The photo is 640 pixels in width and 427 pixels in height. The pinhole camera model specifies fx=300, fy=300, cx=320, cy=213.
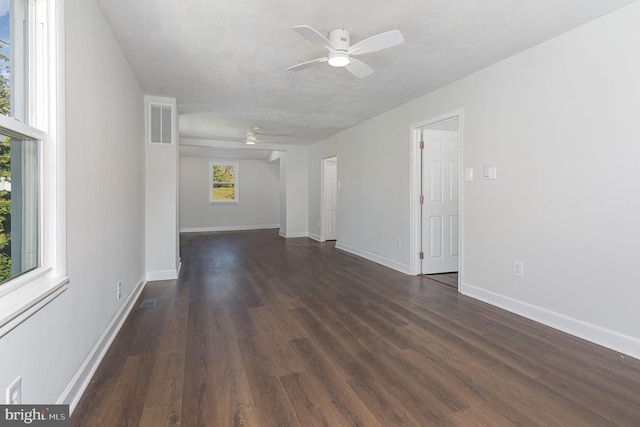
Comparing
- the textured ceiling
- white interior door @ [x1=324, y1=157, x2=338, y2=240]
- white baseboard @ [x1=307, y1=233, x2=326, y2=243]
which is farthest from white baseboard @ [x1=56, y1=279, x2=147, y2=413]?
white interior door @ [x1=324, y1=157, x2=338, y2=240]

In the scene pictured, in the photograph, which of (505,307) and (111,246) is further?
(505,307)

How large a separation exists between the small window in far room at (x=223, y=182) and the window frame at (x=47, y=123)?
8290mm

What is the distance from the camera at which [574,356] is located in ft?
6.73

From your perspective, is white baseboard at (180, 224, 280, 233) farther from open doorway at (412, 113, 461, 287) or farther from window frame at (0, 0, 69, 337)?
window frame at (0, 0, 69, 337)

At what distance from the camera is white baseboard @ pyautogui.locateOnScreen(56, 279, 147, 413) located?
152 centimetres

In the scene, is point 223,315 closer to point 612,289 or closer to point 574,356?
point 574,356

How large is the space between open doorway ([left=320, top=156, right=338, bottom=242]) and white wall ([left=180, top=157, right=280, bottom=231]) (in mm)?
3376

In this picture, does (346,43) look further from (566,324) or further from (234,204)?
Result: (234,204)

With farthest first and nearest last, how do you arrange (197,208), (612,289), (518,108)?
1. (197,208)
2. (518,108)
3. (612,289)

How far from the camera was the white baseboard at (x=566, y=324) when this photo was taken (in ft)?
6.83

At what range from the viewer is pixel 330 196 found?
730 cm

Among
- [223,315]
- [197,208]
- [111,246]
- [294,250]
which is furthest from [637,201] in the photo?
[197,208]

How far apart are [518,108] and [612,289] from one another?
65.1 inches

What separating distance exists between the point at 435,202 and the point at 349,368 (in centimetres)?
294
